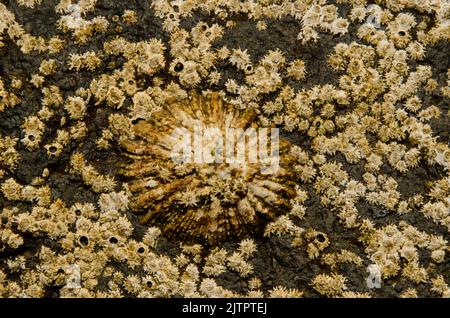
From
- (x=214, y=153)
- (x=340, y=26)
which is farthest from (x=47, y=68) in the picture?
(x=340, y=26)

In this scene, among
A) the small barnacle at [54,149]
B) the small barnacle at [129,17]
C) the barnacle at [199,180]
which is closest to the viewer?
the barnacle at [199,180]

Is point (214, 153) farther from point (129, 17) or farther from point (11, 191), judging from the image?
point (11, 191)

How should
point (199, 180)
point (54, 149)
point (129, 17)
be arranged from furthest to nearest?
point (129, 17) < point (54, 149) < point (199, 180)

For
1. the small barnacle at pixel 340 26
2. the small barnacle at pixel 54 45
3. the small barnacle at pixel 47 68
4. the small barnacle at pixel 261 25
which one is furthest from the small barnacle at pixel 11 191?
the small barnacle at pixel 340 26

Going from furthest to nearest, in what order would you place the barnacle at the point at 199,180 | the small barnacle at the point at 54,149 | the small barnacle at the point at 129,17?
1. the small barnacle at the point at 129,17
2. the small barnacle at the point at 54,149
3. the barnacle at the point at 199,180

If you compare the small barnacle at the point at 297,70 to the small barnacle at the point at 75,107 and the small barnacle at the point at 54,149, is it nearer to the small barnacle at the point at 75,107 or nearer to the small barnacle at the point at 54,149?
the small barnacle at the point at 75,107

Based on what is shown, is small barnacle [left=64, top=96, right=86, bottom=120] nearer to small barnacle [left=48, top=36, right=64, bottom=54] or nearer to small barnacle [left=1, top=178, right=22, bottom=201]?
small barnacle [left=48, top=36, right=64, bottom=54]

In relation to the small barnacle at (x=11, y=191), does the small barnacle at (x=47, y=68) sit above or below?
above
